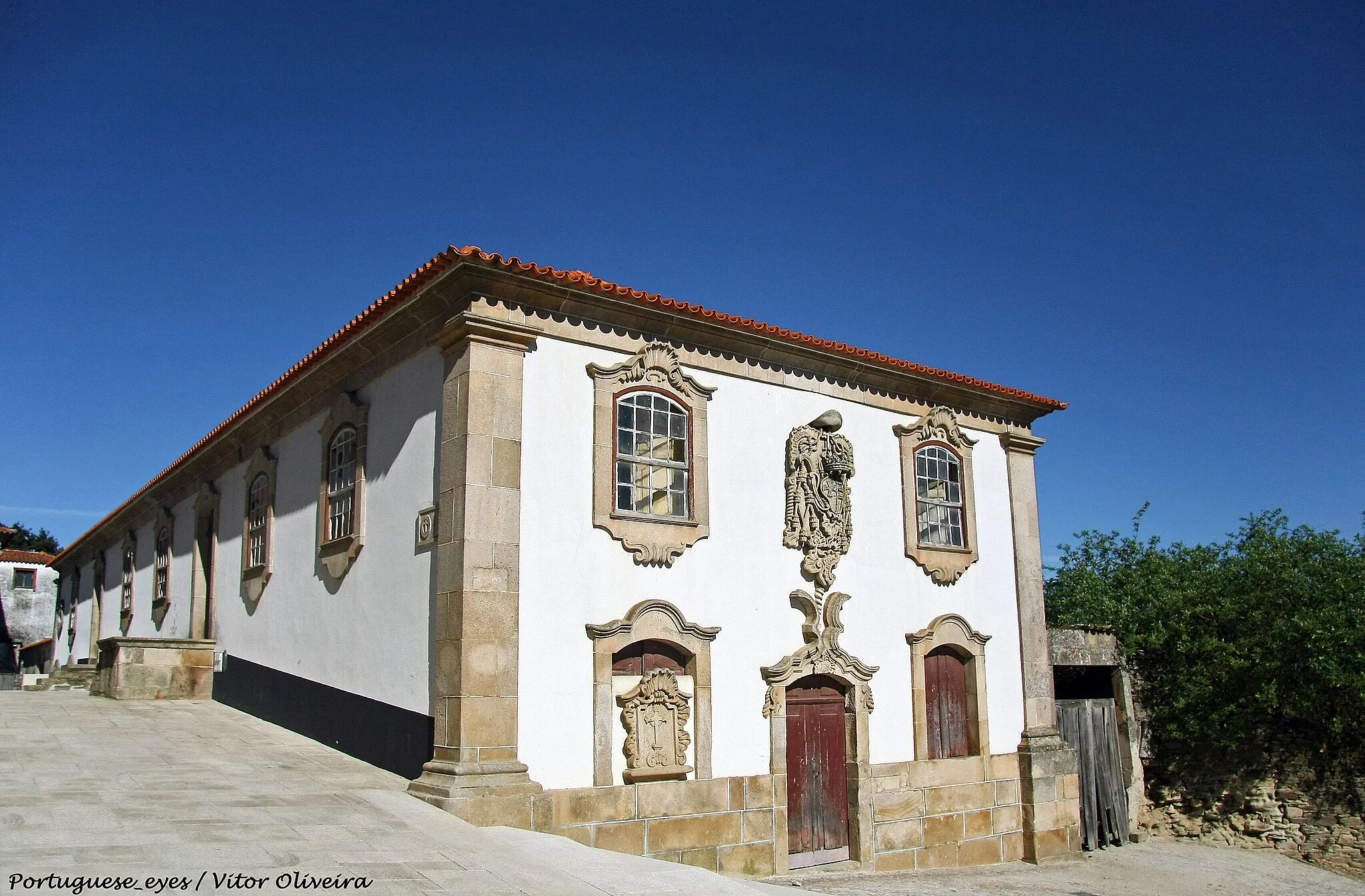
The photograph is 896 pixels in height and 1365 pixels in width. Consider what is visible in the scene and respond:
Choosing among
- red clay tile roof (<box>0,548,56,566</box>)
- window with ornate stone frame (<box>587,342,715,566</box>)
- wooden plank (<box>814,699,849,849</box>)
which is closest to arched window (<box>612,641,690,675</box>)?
window with ornate stone frame (<box>587,342,715,566</box>)

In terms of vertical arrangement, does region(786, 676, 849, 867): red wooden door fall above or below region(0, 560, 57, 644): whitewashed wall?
below

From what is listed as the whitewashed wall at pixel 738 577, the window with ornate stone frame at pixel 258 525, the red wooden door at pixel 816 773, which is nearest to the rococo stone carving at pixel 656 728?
the whitewashed wall at pixel 738 577

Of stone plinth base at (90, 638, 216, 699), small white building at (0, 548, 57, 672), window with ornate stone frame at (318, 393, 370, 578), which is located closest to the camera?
window with ornate stone frame at (318, 393, 370, 578)

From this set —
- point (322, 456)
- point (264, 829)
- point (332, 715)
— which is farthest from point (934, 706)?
point (264, 829)

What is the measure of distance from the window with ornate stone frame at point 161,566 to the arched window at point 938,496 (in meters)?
12.1

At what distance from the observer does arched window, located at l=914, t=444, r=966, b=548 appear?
12773mm

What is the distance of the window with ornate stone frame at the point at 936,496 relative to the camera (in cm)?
1246

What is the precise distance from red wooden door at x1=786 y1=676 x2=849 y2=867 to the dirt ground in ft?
1.15

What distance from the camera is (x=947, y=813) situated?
12.1 metres

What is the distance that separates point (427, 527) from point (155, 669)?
23.2 ft

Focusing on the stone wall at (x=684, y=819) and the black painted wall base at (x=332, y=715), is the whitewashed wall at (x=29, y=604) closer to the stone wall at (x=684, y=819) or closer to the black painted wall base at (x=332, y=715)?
the black painted wall base at (x=332, y=715)

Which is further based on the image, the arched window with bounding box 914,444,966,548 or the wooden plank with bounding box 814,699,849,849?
the arched window with bounding box 914,444,966,548

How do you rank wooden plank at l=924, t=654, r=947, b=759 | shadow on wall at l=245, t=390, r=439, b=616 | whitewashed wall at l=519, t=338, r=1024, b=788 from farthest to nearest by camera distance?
wooden plank at l=924, t=654, r=947, b=759 → shadow on wall at l=245, t=390, r=439, b=616 → whitewashed wall at l=519, t=338, r=1024, b=788

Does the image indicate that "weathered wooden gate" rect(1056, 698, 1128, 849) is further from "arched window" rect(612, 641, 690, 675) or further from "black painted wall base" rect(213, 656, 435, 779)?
"black painted wall base" rect(213, 656, 435, 779)
